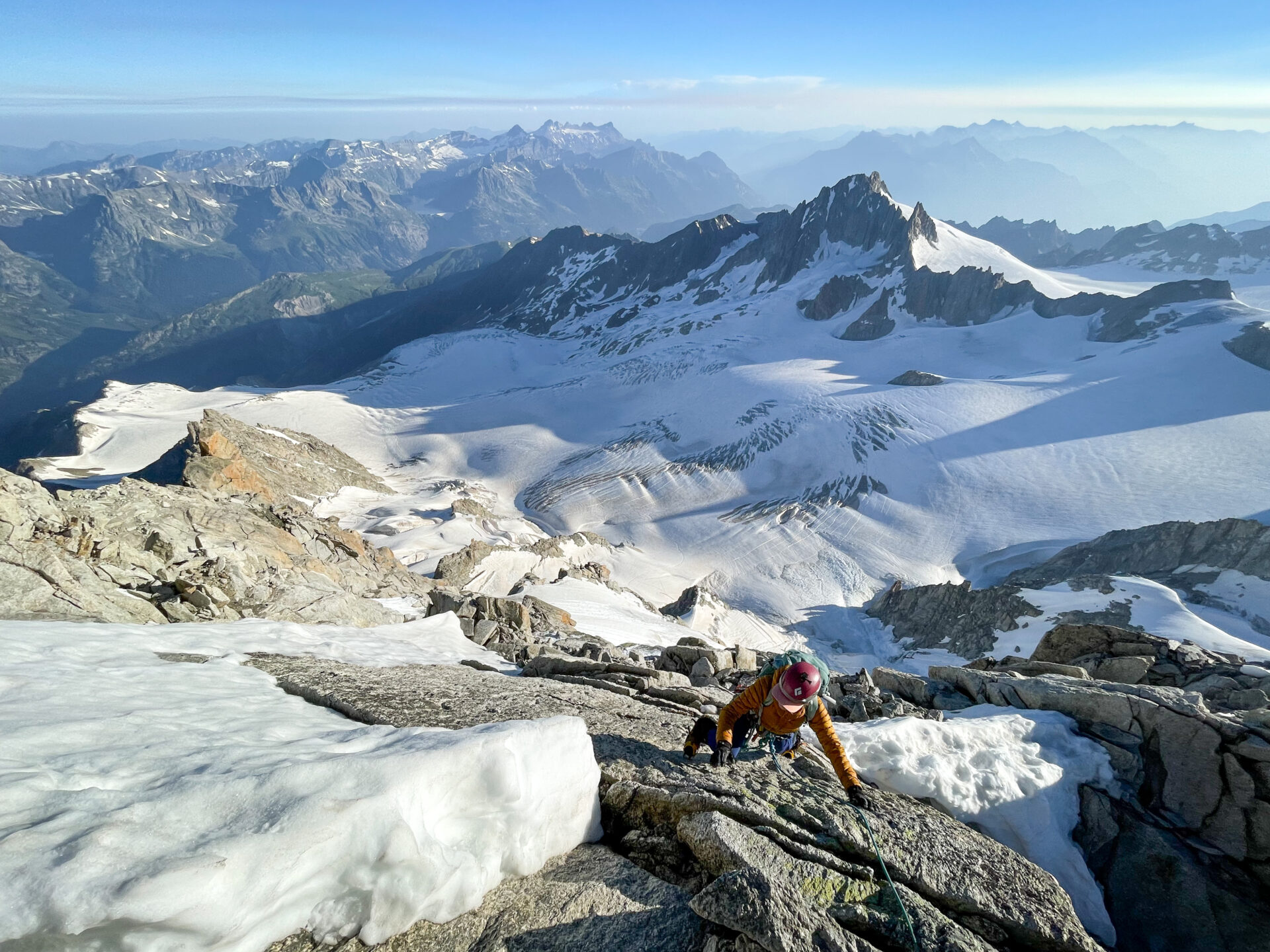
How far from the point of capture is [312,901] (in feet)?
13.8

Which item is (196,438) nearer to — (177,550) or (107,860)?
(177,550)

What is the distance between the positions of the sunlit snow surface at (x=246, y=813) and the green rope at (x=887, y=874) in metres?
2.69

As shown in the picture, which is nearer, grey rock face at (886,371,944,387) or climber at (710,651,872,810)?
climber at (710,651,872,810)

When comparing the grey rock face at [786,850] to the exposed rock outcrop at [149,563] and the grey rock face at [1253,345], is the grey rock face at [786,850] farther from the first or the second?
the grey rock face at [1253,345]

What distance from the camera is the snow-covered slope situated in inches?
2606

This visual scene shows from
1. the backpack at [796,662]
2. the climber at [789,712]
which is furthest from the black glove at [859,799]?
the backpack at [796,662]

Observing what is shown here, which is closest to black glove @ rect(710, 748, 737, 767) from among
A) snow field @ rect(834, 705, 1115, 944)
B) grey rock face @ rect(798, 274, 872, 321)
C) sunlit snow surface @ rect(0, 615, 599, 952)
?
sunlit snow surface @ rect(0, 615, 599, 952)

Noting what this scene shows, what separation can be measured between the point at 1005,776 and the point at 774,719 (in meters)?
3.99

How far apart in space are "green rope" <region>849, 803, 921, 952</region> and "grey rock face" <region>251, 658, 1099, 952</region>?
0.07 metres

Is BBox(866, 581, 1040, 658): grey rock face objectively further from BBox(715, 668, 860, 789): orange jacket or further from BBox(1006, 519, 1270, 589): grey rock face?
BBox(715, 668, 860, 789): orange jacket

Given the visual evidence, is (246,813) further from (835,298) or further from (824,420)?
(835,298)

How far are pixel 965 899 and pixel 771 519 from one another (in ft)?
221

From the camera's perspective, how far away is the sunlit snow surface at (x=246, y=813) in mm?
3484

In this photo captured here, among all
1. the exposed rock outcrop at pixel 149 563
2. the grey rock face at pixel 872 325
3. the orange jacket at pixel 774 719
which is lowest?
the grey rock face at pixel 872 325
